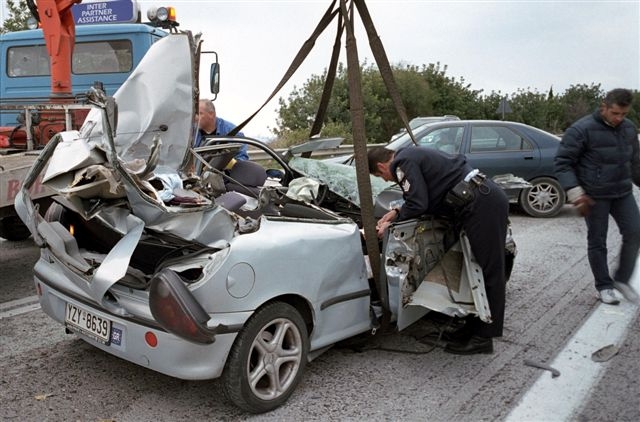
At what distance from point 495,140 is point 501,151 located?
0.68 ft

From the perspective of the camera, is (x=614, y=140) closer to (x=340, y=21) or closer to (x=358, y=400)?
(x=340, y=21)

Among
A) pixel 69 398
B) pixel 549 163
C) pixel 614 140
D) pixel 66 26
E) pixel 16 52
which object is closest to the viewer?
pixel 69 398

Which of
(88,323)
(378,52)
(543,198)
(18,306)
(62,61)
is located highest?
(378,52)

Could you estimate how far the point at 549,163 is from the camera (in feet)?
29.2

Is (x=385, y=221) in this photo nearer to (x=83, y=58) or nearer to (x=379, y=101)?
(x=83, y=58)

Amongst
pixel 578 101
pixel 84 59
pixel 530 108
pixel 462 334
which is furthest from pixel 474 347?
pixel 578 101

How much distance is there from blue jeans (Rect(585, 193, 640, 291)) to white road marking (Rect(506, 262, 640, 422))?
188 mm

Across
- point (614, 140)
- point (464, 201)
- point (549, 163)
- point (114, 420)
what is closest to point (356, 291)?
point (464, 201)

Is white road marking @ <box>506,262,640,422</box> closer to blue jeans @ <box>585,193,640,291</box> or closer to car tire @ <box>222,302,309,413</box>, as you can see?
blue jeans @ <box>585,193,640,291</box>

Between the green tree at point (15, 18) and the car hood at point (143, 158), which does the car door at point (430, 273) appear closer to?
the car hood at point (143, 158)

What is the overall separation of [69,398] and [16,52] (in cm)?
656

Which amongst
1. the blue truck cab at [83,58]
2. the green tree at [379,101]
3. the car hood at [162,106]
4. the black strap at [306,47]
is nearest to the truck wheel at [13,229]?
the blue truck cab at [83,58]

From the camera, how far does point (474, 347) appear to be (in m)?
3.70

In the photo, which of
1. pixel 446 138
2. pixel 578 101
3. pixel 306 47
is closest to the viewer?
pixel 306 47
